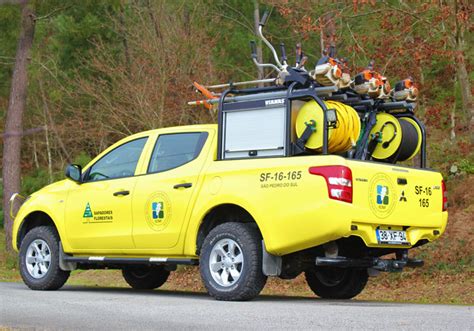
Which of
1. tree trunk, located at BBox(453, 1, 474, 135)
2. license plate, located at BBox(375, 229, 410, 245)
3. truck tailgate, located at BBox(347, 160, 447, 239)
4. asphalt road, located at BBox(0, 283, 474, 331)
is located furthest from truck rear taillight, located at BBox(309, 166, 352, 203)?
tree trunk, located at BBox(453, 1, 474, 135)

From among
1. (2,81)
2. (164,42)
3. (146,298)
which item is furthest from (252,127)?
(2,81)

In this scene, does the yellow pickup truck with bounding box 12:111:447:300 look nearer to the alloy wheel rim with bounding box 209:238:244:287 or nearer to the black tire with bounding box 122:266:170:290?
the alloy wheel rim with bounding box 209:238:244:287

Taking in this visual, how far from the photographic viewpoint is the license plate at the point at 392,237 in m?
9.91

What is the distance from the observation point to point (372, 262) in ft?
33.6

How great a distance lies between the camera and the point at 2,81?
109 feet

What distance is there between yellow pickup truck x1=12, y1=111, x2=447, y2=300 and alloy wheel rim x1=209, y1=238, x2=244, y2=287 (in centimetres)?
1

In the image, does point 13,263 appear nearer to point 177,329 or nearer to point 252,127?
point 252,127

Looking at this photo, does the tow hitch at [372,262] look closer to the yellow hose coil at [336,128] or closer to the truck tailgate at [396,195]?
the truck tailgate at [396,195]

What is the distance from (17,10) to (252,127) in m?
16.7

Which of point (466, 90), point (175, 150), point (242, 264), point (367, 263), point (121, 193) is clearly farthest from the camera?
point (466, 90)

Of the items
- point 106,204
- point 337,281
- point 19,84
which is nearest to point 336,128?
point 337,281

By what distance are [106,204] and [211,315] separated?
3.74m

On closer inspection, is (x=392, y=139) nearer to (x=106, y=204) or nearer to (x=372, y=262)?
(x=372, y=262)

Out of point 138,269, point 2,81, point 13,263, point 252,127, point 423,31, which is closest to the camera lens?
point 252,127
